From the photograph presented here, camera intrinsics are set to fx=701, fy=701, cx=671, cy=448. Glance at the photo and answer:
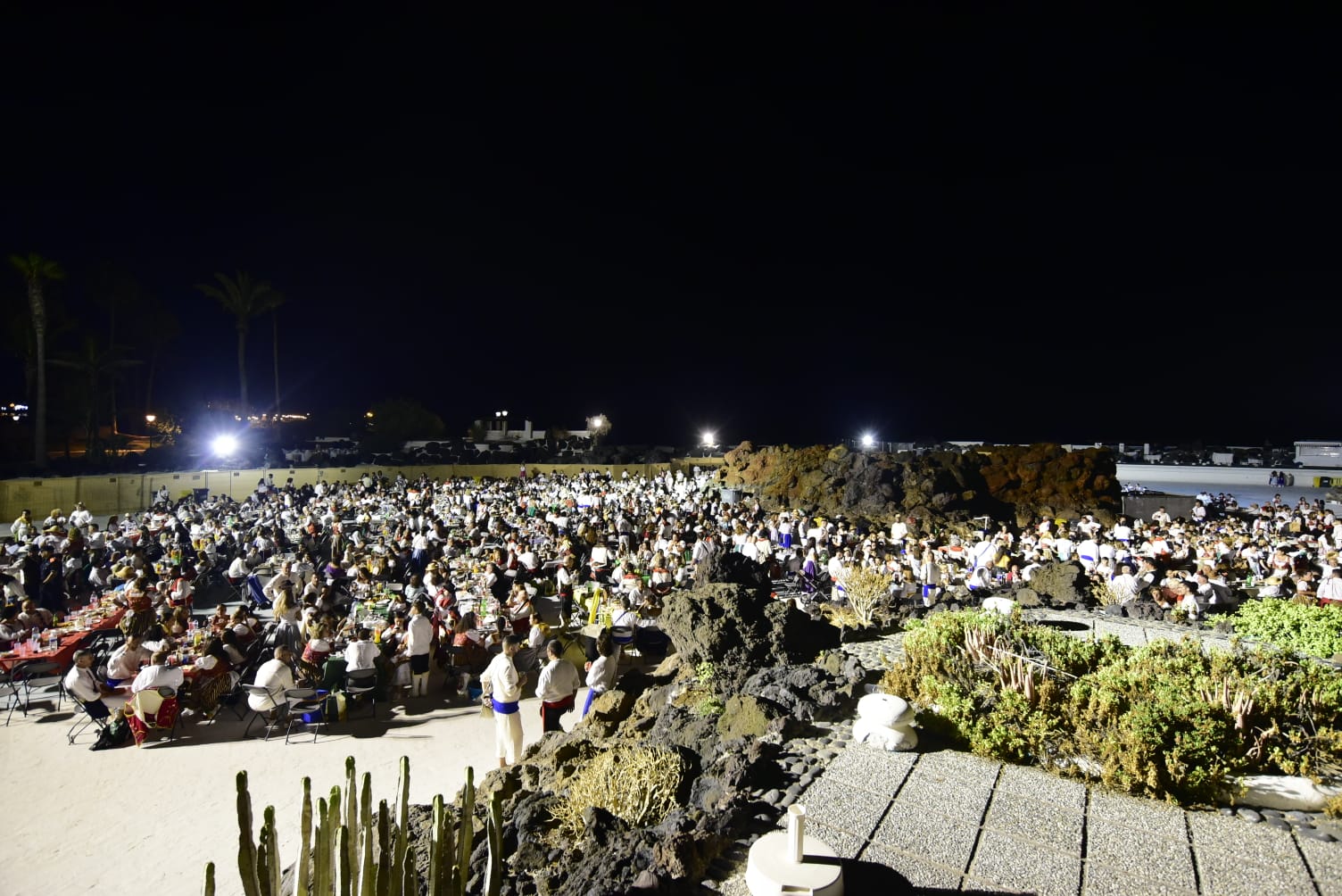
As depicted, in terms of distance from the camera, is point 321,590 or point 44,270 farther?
point 44,270

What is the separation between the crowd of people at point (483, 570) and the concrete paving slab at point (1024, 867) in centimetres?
439

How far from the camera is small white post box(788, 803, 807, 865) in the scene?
384 cm

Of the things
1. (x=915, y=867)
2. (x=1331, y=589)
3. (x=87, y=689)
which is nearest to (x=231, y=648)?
(x=87, y=689)

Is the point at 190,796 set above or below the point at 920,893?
below

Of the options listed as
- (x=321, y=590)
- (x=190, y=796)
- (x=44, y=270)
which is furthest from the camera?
(x=44, y=270)

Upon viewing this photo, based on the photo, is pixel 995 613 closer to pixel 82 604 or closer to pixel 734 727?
pixel 734 727

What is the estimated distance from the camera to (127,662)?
811 cm

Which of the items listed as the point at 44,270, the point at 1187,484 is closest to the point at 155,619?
the point at 44,270

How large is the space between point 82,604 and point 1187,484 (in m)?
38.6

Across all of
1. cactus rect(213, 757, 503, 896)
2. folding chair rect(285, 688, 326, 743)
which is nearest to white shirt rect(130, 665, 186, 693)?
folding chair rect(285, 688, 326, 743)

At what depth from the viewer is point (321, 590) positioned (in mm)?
10898

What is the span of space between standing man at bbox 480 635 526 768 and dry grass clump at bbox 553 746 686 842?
1611 mm

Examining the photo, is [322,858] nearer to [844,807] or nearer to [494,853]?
[494,853]

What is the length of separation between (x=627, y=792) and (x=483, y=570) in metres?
8.26
